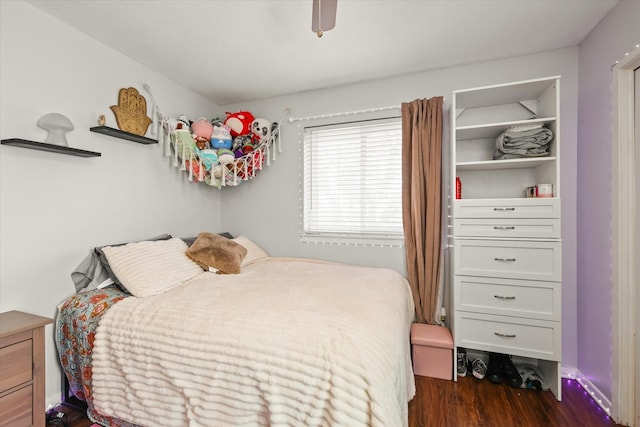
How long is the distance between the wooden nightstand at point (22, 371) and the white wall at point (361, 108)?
1.88 meters

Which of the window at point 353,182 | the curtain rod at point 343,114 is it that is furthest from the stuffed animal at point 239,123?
the window at point 353,182

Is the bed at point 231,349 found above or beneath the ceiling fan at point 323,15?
beneath

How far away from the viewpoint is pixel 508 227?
1.95 metres

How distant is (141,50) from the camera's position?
2158 mm

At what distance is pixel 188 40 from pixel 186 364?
83.3 inches

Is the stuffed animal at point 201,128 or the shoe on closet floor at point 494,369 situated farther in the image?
the stuffed animal at point 201,128

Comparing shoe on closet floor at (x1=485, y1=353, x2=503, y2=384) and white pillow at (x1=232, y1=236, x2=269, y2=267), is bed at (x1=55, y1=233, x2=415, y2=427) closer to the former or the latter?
white pillow at (x1=232, y1=236, x2=269, y2=267)

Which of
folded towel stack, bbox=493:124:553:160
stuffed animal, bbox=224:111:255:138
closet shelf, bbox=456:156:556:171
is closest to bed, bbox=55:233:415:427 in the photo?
closet shelf, bbox=456:156:556:171

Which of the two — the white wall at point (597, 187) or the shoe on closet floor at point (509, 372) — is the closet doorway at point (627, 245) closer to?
the white wall at point (597, 187)

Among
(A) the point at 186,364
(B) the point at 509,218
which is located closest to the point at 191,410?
(A) the point at 186,364

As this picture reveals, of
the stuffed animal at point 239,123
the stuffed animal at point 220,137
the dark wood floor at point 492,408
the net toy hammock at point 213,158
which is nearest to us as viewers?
the dark wood floor at point 492,408

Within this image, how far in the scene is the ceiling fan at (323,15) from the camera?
4.37 ft

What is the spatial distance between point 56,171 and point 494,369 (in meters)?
3.29

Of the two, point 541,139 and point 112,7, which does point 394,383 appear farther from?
point 112,7
